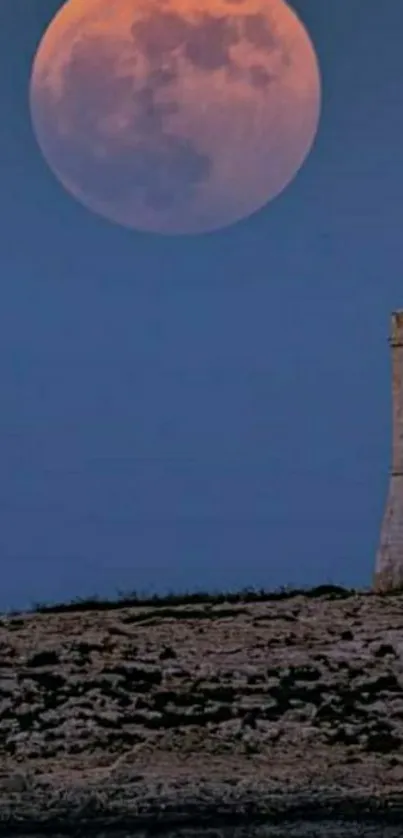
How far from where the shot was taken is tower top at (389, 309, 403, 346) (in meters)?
29.3

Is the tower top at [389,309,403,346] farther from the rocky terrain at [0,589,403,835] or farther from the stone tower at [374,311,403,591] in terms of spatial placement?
the rocky terrain at [0,589,403,835]

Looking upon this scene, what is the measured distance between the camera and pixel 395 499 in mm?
29609

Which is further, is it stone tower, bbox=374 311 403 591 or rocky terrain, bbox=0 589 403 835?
stone tower, bbox=374 311 403 591

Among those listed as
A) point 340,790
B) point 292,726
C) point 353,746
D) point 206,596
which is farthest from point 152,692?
point 206,596

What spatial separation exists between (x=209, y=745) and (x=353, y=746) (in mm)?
1475

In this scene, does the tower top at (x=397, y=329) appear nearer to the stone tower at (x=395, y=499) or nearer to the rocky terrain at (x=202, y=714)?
the stone tower at (x=395, y=499)

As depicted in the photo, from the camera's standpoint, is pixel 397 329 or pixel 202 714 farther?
pixel 397 329

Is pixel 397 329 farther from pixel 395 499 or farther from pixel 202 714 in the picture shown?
pixel 202 714

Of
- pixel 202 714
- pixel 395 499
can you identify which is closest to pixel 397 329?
pixel 395 499

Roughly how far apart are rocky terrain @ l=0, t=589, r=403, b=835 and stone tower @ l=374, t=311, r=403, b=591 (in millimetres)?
2029

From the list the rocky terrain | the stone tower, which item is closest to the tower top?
the stone tower

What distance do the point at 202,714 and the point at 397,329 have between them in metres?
12.6

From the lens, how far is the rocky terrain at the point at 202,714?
13109 millimetres

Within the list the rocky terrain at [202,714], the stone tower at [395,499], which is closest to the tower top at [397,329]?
the stone tower at [395,499]
